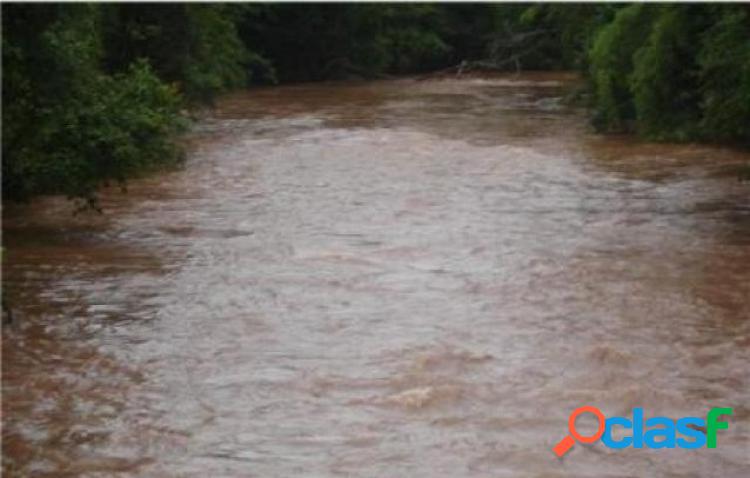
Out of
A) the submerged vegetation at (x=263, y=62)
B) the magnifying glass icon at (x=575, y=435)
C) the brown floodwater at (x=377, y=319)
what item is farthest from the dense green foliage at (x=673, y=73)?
the magnifying glass icon at (x=575, y=435)

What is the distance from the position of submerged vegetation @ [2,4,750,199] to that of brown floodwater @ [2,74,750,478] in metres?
1.20

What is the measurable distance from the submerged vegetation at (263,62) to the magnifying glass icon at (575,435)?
671cm

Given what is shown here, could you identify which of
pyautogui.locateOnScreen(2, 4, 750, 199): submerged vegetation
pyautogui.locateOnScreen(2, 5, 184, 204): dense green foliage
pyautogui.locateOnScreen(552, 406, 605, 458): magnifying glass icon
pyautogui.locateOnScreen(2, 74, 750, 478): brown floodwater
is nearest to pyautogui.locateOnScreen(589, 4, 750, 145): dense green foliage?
pyautogui.locateOnScreen(2, 4, 750, 199): submerged vegetation

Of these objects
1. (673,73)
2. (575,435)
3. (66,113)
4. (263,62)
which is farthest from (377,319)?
(263,62)

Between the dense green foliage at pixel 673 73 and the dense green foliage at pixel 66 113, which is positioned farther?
the dense green foliage at pixel 673 73

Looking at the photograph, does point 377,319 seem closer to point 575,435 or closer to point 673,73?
point 575,435

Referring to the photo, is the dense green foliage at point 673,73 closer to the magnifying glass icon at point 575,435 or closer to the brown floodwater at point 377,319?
the brown floodwater at point 377,319

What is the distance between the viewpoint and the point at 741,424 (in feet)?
29.4

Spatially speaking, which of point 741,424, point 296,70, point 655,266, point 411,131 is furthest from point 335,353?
point 296,70

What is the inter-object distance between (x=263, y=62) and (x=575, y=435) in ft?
117

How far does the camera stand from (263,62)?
1703 inches

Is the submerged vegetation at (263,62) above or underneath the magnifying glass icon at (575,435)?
above

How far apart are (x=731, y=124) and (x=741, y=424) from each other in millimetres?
11726

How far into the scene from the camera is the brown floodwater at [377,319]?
8.66m
